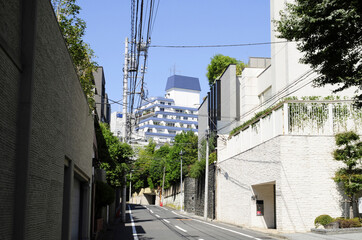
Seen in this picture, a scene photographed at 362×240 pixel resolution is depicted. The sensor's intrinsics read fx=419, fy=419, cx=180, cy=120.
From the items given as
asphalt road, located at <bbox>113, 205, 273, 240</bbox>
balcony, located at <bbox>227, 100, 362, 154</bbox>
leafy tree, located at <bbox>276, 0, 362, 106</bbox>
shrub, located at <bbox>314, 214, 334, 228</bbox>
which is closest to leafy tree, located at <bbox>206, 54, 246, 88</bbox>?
asphalt road, located at <bbox>113, 205, 273, 240</bbox>

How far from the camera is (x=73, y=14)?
1502cm

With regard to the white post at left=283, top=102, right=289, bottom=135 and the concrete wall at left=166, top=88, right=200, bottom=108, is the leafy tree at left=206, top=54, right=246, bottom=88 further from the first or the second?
the concrete wall at left=166, top=88, right=200, bottom=108

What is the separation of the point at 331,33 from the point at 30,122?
23.1ft

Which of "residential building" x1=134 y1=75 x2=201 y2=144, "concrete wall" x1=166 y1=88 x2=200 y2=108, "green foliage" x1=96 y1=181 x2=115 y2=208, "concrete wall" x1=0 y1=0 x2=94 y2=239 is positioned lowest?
"green foliage" x1=96 y1=181 x2=115 y2=208

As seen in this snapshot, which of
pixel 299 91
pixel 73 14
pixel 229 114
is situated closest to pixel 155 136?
pixel 229 114

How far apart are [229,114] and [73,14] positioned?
30106 millimetres

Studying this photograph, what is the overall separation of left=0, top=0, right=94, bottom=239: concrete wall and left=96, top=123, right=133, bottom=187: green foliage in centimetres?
2140

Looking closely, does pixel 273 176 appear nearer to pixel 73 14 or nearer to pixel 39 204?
pixel 73 14

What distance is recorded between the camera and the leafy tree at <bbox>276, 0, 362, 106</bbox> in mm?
9180

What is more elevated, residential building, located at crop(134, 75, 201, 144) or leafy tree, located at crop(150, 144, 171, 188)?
residential building, located at crop(134, 75, 201, 144)

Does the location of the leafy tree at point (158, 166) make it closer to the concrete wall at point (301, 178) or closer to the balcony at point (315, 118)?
the concrete wall at point (301, 178)

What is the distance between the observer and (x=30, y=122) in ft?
21.4

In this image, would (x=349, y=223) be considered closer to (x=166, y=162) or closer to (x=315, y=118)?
(x=315, y=118)

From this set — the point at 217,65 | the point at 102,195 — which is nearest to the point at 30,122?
the point at 102,195
